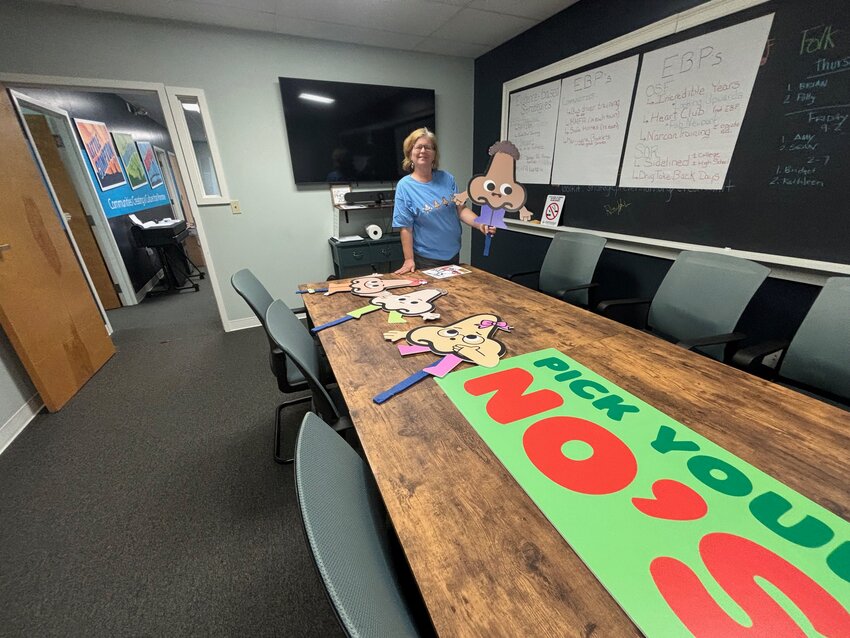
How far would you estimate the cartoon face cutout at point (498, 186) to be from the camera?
65.7 inches

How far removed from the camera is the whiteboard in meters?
2.68

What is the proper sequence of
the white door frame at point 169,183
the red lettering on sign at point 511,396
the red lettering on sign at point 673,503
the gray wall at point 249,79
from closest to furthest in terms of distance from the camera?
the red lettering on sign at point 673,503
the red lettering on sign at point 511,396
the gray wall at point 249,79
the white door frame at point 169,183

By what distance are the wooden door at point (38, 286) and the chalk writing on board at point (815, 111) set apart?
13.3ft

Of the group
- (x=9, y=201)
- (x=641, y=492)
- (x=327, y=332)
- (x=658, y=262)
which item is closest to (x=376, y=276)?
(x=327, y=332)

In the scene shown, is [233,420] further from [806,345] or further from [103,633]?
[806,345]

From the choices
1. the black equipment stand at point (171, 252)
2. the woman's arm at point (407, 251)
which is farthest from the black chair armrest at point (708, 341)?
the black equipment stand at point (171, 252)

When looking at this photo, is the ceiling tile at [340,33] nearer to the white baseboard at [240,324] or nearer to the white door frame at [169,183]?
the white baseboard at [240,324]

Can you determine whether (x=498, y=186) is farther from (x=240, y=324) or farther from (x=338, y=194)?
(x=240, y=324)

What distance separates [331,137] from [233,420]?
2.55m

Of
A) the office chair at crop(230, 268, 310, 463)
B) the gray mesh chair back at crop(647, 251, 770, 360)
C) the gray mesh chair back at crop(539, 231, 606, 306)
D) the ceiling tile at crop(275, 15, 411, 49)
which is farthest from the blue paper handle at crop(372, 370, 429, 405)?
the ceiling tile at crop(275, 15, 411, 49)

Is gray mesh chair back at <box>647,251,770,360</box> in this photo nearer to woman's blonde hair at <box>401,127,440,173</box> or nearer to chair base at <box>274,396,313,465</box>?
woman's blonde hair at <box>401,127,440,173</box>

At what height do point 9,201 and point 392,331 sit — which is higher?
point 9,201

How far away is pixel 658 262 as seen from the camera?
2168 millimetres

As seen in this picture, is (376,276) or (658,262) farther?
(658,262)
